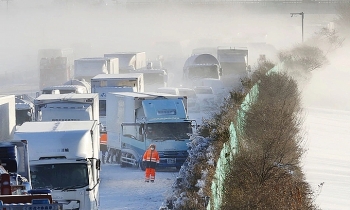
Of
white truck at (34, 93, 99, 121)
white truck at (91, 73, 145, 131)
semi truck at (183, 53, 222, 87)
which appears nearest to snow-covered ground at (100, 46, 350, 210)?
white truck at (34, 93, 99, 121)

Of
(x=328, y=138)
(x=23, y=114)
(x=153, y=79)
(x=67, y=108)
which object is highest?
(x=153, y=79)

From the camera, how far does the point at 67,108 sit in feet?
93.4

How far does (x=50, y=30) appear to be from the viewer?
146m

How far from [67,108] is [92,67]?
75.9 feet

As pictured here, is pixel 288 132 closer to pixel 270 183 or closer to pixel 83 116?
pixel 83 116

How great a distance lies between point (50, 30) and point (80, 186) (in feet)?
418

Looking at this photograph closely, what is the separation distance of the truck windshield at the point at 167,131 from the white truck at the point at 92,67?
2095 cm

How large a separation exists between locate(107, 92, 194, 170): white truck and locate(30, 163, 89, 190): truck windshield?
29.7 feet

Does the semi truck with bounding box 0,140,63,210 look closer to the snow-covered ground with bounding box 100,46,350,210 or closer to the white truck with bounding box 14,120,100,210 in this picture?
the white truck with bounding box 14,120,100,210

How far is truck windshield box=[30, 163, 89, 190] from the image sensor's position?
66.5 feet

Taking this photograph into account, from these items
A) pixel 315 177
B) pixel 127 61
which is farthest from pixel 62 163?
pixel 127 61

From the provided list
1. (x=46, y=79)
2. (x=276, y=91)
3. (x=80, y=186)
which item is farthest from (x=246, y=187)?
(x=46, y=79)

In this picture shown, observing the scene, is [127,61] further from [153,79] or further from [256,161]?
[256,161]

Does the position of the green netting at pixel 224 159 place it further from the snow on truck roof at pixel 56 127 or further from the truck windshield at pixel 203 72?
the truck windshield at pixel 203 72
